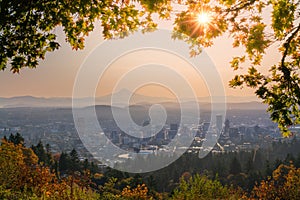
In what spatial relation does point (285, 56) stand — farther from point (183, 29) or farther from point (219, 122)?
point (219, 122)

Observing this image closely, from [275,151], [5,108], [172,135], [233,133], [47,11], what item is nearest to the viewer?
[47,11]

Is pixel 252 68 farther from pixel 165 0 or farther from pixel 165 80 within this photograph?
pixel 165 80

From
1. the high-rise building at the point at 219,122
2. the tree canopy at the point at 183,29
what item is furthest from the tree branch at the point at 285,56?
the high-rise building at the point at 219,122

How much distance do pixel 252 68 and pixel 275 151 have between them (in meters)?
104

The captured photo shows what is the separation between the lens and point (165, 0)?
5.19m

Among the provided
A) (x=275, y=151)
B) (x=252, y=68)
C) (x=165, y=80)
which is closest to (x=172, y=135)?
(x=275, y=151)

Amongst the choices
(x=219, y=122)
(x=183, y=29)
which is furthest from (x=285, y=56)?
(x=219, y=122)

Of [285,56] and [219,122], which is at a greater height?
[285,56]

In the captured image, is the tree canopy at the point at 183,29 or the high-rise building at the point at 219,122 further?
the high-rise building at the point at 219,122

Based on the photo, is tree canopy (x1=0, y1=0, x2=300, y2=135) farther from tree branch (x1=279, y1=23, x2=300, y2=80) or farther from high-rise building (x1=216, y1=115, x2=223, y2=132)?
high-rise building (x1=216, y1=115, x2=223, y2=132)

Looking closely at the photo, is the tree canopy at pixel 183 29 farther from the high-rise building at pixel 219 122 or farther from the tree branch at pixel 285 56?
the high-rise building at pixel 219 122

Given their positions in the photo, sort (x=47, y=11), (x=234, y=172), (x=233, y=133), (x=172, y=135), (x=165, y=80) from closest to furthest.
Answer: (x=47, y=11)
(x=165, y=80)
(x=234, y=172)
(x=172, y=135)
(x=233, y=133)

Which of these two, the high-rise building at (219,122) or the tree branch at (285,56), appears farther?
the high-rise building at (219,122)

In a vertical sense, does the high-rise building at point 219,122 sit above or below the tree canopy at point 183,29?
below
